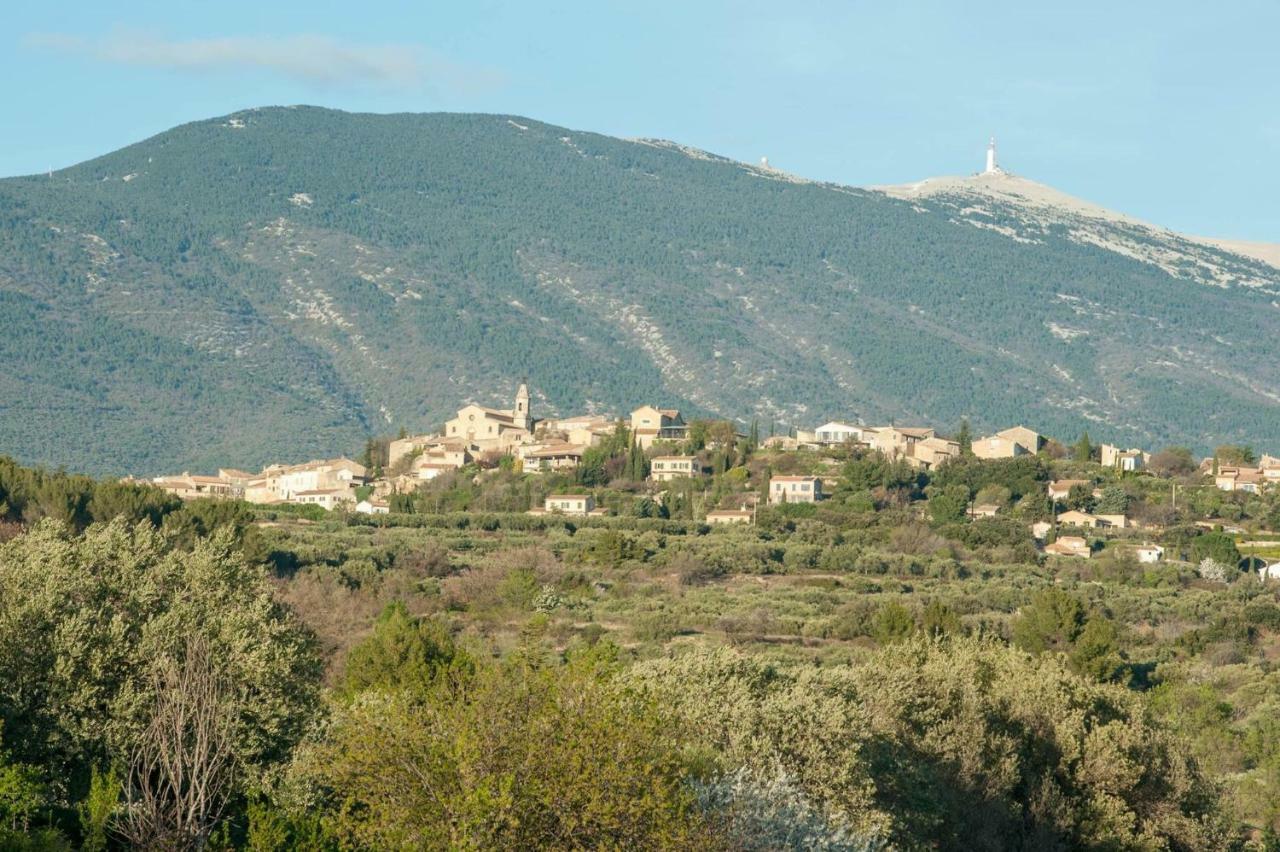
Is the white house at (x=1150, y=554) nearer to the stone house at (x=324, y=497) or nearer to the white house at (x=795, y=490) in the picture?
the white house at (x=795, y=490)

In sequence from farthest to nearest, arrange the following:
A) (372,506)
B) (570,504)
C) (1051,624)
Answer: (372,506) → (570,504) → (1051,624)

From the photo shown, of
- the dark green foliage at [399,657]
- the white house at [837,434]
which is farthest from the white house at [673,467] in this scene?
the dark green foliage at [399,657]

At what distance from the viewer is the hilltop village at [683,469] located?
9644 centimetres

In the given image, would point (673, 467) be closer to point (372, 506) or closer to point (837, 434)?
point (372, 506)

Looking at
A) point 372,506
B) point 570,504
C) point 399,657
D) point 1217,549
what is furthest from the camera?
point 372,506

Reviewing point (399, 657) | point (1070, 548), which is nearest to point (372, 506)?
point (1070, 548)

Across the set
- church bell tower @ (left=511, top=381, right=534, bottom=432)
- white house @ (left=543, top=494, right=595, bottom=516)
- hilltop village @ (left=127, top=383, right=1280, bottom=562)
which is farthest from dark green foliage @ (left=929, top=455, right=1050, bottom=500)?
church bell tower @ (left=511, top=381, right=534, bottom=432)

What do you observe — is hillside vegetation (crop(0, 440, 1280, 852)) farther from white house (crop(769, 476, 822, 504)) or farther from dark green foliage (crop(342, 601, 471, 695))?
white house (crop(769, 476, 822, 504))

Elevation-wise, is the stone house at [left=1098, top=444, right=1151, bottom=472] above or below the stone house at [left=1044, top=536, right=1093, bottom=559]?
above

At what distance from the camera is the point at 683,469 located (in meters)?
106

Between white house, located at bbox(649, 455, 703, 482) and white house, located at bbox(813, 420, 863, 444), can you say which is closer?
white house, located at bbox(649, 455, 703, 482)

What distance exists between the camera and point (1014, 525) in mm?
91125

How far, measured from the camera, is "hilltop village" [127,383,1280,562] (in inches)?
3797

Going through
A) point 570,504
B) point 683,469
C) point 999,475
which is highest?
point 999,475
